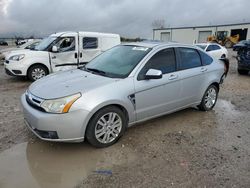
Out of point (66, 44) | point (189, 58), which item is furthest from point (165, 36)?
point (189, 58)

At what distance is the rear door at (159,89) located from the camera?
12.1 feet

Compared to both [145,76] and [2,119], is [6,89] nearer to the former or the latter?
[2,119]

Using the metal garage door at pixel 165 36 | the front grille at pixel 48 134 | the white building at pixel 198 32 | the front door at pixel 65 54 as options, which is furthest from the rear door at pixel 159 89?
the metal garage door at pixel 165 36

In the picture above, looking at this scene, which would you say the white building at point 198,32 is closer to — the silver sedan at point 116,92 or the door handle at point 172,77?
the silver sedan at point 116,92

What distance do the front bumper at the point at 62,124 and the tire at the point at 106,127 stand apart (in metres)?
0.14

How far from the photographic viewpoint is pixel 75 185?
105 inches

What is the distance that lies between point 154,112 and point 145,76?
0.71 metres

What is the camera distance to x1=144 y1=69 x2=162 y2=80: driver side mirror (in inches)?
142

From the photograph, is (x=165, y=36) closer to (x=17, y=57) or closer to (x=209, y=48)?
(x=209, y=48)

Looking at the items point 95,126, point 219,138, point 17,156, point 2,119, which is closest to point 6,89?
point 2,119

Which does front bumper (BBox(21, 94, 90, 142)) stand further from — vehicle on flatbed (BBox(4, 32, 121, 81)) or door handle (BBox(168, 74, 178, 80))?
vehicle on flatbed (BBox(4, 32, 121, 81))

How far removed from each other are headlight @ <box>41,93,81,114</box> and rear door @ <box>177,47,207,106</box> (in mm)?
2208

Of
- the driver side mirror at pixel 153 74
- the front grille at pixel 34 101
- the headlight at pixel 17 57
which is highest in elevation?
the headlight at pixel 17 57

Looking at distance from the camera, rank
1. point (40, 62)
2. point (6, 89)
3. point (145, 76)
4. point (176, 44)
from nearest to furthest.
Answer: point (145, 76), point (176, 44), point (6, 89), point (40, 62)
